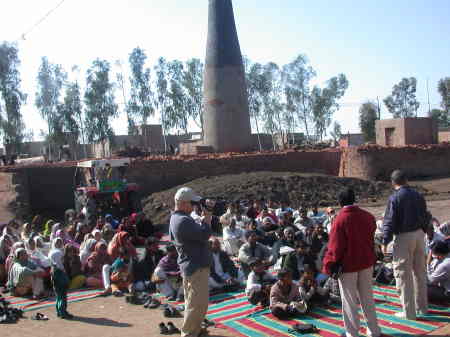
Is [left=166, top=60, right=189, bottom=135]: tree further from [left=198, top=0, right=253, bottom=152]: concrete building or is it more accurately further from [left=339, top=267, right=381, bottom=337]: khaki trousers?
[left=339, top=267, right=381, bottom=337]: khaki trousers

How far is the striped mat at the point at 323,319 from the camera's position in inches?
195

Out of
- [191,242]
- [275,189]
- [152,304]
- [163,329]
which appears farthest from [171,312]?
[275,189]

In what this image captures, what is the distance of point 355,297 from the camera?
4.46m

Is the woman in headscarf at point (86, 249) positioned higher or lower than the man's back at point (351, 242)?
lower

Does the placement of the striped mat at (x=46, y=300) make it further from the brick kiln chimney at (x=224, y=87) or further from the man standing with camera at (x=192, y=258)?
the brick kiln chimney at (x=224, y=87)

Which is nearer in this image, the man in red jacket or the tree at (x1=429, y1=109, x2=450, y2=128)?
the man in red jacket

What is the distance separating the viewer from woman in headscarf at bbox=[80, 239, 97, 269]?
8.62m

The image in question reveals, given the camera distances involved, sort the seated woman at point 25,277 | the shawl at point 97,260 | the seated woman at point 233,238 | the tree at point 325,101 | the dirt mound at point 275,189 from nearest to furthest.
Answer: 1. the seated woman at point 25,277
2. the shawl at point 97,260
3. the seated woman at point 233,238
4. the dirt mound at point 275,189
5. the tree at point 325,101

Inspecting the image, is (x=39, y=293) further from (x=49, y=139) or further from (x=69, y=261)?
(x=49, y=139)

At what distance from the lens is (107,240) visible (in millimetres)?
9602

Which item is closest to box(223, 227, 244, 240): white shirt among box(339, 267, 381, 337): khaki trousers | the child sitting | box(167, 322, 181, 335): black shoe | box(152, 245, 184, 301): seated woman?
box(152, 245, 184, 301): seated woman

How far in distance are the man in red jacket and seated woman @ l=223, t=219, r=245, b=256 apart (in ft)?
17.7

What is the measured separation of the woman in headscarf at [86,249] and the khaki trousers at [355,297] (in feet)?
17.4

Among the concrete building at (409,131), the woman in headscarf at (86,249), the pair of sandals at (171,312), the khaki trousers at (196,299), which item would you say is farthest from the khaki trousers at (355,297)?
the concrete building at (409,131)
